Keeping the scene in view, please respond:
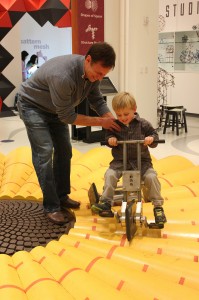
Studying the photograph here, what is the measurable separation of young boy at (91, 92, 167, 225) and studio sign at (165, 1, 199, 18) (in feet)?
24.6

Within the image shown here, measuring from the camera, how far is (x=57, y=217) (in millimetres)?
2768

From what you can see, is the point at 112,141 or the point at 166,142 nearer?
the point at 112,141

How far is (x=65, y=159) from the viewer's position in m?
2.96

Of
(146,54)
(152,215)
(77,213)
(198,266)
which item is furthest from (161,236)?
(146,54)

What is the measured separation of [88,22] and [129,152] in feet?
14.9

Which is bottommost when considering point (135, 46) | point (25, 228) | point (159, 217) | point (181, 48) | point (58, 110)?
point (25, 228)

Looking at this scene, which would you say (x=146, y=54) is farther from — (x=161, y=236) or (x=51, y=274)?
(x=51, y=274)

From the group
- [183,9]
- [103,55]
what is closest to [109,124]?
[103,55]

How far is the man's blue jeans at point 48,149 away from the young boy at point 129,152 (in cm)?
35

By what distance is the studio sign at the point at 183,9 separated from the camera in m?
9.30

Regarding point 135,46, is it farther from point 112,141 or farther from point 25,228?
point 25,228

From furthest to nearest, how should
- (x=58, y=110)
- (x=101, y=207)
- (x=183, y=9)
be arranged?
(x=183, y=9)
(x=101, y=207)
(x=58, y=110)

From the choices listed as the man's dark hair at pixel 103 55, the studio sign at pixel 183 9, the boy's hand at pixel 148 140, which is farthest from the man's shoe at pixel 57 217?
the studio sign at pixel 183 9

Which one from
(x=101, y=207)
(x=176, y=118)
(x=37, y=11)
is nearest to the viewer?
(x=101, y=207)
